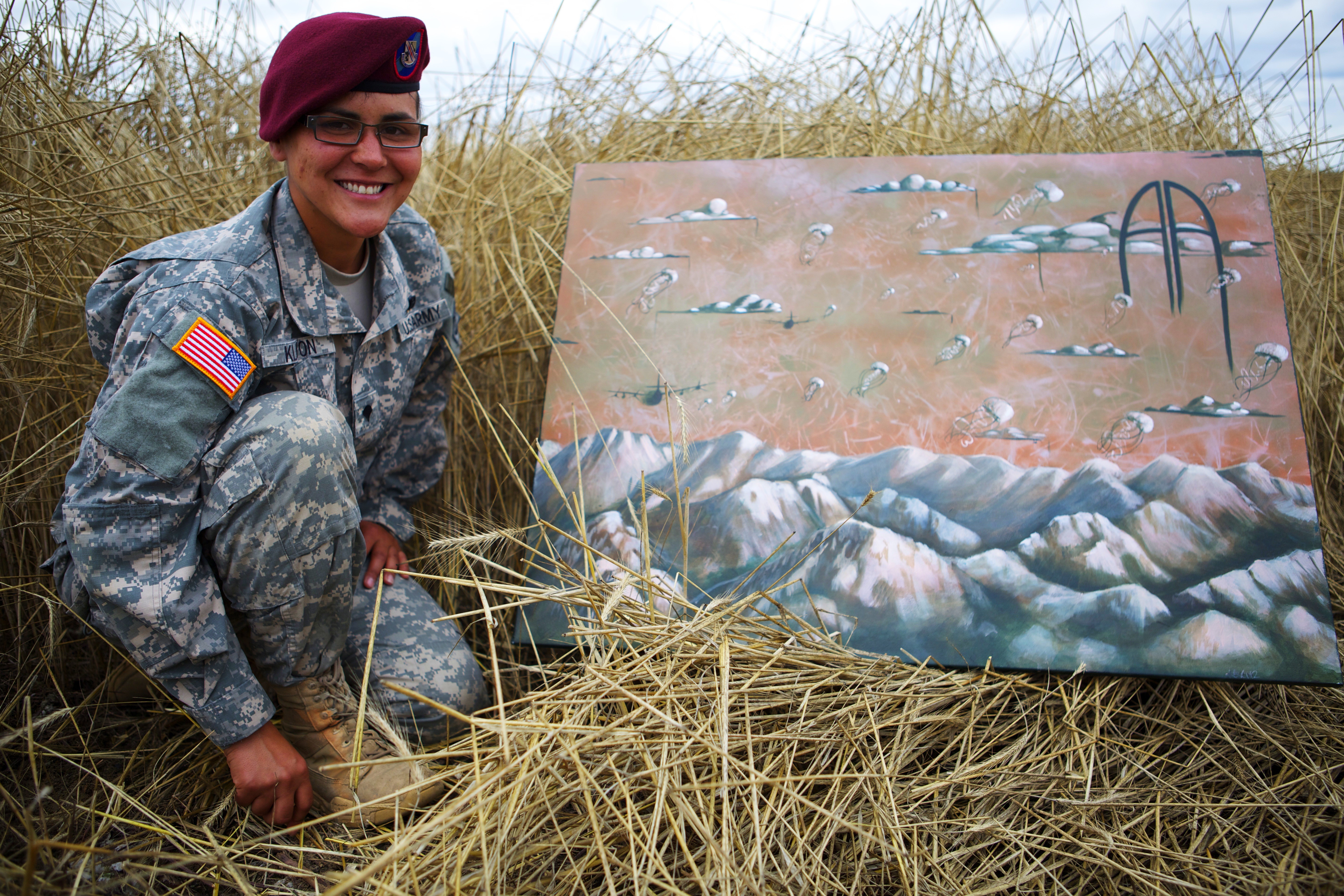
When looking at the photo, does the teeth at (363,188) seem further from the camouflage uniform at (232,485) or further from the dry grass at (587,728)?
the dry grass at (587,728)

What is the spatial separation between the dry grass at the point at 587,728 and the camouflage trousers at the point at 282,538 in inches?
7.8

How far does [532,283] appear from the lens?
8.61ft

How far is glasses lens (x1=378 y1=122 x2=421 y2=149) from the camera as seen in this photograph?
1693 millimetres

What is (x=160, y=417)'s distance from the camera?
1472mm

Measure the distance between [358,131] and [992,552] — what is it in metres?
1.63

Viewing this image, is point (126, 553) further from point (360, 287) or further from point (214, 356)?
point (360, 287)

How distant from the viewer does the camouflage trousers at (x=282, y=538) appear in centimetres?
152

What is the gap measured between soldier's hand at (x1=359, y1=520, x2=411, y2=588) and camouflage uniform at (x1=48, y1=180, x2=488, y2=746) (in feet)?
0.53

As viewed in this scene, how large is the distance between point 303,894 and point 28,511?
1.25m

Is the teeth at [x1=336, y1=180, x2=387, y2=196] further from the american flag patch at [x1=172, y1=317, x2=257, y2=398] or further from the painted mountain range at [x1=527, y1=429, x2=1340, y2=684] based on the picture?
the painted mountain range at [x1=527, y1=429, x2=1340, y2=684]

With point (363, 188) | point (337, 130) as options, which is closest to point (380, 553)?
point (363, 188)

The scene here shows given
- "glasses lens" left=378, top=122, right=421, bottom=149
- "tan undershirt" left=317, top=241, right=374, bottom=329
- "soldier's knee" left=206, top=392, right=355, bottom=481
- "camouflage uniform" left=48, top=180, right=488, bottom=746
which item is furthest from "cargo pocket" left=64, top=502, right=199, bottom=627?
"glasses lens" left=378, top=122, right=421, bottom=149

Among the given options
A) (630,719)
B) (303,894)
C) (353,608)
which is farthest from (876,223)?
(303,894)

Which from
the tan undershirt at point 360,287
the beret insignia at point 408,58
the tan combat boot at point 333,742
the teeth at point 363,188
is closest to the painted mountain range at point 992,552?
the tan combat boot at point 333,742
